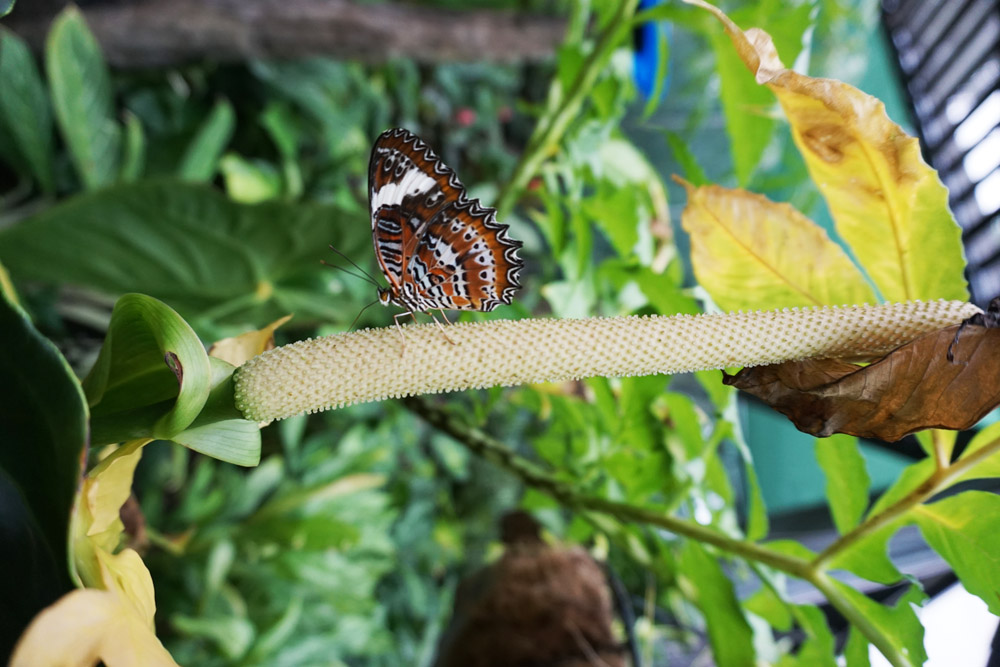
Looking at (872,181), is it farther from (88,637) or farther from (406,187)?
(88,637)

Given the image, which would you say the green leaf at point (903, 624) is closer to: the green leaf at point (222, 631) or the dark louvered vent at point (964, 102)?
the green leaf at point (222, 631)

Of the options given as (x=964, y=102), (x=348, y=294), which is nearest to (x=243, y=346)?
(x=348, y=294)

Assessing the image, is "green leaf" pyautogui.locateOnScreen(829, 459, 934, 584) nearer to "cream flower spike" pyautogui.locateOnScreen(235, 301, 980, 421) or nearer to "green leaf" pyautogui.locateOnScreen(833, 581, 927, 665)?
"green leaf" pyautogui.locateOnScreen(833, 581, 927, 665)

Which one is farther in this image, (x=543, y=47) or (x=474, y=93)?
(x=474, y=93)

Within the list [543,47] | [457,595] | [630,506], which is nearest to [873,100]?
[630,506]

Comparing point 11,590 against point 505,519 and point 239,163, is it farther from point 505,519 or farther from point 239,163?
point 239,163

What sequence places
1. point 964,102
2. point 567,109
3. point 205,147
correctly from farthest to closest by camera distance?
point 964,102, point 205,147, point 567,109

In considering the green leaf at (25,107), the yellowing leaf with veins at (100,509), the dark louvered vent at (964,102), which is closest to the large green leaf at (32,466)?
the yellowing leaf with veins at (100,509)
